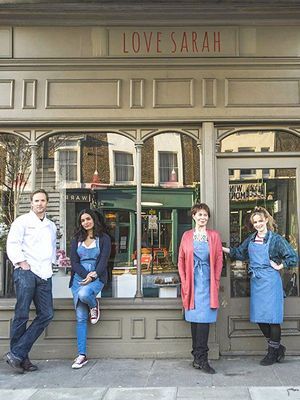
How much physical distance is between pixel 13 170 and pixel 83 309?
219 centimetres

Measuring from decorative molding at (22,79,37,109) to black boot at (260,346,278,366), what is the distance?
4.22m

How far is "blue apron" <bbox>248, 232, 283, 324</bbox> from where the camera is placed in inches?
216

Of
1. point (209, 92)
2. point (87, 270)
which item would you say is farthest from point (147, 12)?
point (87, 270)

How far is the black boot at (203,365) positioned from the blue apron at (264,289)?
29.7 inches

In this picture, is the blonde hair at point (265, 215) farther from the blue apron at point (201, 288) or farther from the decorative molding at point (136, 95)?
the decorative molding at point (136, 95)

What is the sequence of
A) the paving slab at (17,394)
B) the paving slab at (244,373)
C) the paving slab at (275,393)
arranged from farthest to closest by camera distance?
1. the paving slab at (244,373)
2. the paving slab at (17,394)
3. the paving slab at (275,393)

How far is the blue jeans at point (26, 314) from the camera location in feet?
17.7

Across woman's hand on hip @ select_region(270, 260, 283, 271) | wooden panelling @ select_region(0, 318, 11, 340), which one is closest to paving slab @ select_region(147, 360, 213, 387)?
woman's hand on hip @ select_region(270, 260, 283, 271)

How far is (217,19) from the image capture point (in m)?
6.16

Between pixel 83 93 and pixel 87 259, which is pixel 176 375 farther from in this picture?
pixel 83 93

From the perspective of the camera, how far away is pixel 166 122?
20.3 feet

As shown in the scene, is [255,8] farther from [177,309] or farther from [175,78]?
[177,309]

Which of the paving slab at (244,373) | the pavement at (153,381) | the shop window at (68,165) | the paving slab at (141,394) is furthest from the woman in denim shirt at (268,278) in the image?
the shop window at (68,165)

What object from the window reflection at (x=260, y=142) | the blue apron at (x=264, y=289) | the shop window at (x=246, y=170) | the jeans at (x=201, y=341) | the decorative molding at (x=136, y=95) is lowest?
the jeans at (x=201, y=341)
